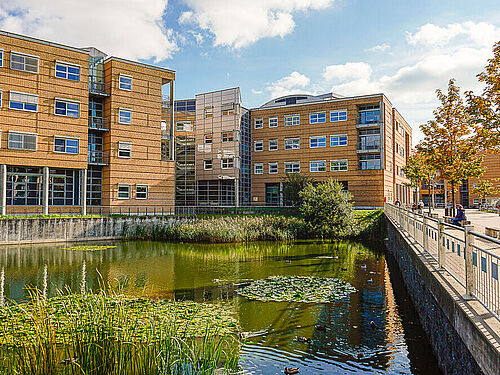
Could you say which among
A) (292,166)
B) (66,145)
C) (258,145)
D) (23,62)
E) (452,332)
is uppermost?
(23,62)

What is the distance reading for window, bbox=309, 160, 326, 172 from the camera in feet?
157

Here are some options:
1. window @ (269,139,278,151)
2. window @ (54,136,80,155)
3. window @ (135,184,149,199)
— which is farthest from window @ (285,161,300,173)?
window @ (54,136,80,155)

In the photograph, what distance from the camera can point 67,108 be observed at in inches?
1348

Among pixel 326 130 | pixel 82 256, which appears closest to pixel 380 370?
pixel 82 256

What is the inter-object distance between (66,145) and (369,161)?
32327mm

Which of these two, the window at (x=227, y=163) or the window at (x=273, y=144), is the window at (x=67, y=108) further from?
the window at (x=273, y=144)

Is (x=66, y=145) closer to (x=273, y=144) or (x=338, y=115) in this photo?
(x=273, y=144)

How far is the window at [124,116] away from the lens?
37.9 metres

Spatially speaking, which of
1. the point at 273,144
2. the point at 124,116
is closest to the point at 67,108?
the point at 124,116

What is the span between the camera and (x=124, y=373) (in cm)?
523

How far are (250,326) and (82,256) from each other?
15.6 m

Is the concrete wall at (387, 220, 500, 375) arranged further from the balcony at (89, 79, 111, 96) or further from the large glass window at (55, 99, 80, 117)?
the balcony at (89, 79, 111, 96)

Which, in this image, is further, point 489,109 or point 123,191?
point 123,191

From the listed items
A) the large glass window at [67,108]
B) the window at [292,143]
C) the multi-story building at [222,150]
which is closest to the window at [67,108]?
the large glass window at [67,108]
